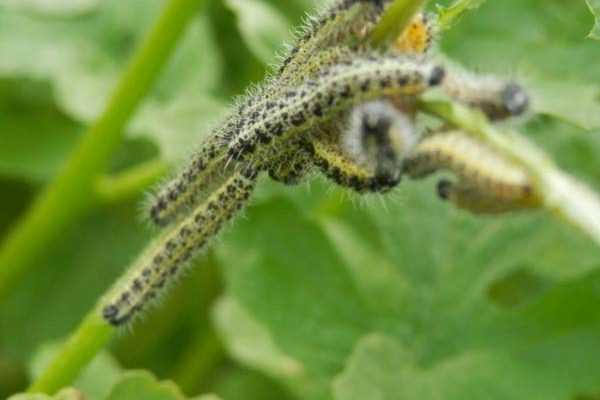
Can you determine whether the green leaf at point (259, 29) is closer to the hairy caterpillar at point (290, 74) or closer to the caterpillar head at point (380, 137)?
the hairy caterpillar at point (290, 74)

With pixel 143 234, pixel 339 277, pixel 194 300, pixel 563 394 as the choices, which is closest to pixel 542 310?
pixel 563 394

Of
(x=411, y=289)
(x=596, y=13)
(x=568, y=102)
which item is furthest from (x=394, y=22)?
(x=411, y=289)

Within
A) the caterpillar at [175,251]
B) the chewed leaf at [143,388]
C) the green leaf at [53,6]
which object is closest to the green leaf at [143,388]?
the chewed leaf at [143,388]

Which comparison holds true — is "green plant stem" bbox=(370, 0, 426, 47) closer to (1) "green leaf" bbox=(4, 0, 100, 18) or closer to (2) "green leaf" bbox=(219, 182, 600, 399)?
(2) "green leaf" bbox=(219, 182, 600, 399)

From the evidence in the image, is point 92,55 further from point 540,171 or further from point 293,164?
point 540,171

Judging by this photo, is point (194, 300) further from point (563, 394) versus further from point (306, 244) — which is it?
point (563, 394)

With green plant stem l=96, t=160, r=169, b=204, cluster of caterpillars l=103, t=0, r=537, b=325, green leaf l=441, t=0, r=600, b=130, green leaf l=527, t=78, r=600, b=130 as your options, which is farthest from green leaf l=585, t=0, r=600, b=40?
green plant stem l=96, t=160, r=169, b=204
